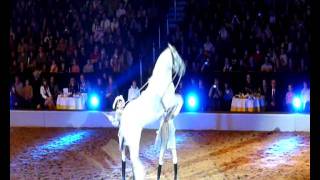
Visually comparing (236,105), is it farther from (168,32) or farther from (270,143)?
(168,32)

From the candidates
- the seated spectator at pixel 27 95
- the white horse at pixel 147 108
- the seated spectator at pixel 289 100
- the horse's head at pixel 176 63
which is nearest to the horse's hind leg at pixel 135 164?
the white horse at pixel 147 108

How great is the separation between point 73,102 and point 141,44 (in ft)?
10.2

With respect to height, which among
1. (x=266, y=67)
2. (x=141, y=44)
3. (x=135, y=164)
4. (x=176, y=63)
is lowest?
(x=135, y=164)

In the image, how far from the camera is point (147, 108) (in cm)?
827

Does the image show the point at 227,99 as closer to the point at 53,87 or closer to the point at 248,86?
the point at 248,86

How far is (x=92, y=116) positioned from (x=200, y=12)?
5.67 metres

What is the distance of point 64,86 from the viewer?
726 inches

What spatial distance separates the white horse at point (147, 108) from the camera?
26.9 feet

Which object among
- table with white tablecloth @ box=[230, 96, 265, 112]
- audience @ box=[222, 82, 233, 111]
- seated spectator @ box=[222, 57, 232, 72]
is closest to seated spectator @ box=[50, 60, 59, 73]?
seated spectator @ box=[222, 57, 232, 72]

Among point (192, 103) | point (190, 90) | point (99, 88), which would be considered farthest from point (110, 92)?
point (192, 103)

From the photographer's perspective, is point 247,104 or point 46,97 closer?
point 247,104

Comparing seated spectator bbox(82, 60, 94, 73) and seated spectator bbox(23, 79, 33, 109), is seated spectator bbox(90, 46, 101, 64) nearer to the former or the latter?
seated spectator bbox(82, 60, 94, 73)

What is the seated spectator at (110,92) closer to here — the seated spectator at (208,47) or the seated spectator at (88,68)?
the seated spectator at (88,68)

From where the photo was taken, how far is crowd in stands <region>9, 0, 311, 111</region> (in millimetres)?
17641
